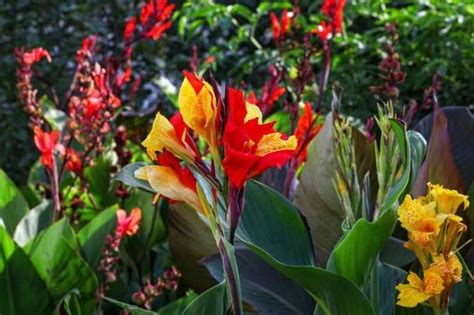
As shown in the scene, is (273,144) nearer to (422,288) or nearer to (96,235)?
(422,288)

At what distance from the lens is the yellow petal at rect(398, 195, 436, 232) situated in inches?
38.4

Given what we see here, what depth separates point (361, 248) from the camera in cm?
108

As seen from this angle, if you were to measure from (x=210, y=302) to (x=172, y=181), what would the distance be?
27 cm

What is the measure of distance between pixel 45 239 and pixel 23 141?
2847 mm

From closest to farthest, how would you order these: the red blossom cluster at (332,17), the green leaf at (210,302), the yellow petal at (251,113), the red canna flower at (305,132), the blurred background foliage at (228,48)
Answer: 1. the yellow petal at (251,113)
2. the green leaf at (210,302)
3. the red canna flower at (305,132)
4. the red blossom cluster at (332,17)
5. the blurred background foliage at (228,48)

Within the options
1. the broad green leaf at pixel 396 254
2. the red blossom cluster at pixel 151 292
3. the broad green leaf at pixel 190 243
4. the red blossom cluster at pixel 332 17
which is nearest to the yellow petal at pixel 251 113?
the broad green leaf at pixel 396 254

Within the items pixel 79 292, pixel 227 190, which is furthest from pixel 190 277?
pixel 227 190

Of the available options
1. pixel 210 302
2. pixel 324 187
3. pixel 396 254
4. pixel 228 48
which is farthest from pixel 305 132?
pixel 228 48

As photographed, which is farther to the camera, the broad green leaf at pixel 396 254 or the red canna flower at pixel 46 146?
the red canna flower at pixel 46 146

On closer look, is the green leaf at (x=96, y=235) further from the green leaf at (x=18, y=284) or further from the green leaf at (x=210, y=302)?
the green leaf at (x=210, y=302)

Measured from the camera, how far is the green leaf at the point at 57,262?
1569 millimetres

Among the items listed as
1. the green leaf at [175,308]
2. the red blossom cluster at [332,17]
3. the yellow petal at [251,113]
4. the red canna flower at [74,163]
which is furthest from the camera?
the red blossom cluster at [332,17]

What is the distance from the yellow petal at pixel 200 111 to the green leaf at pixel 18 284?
702 mm

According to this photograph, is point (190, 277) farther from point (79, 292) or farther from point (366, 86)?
point (366, 86)
